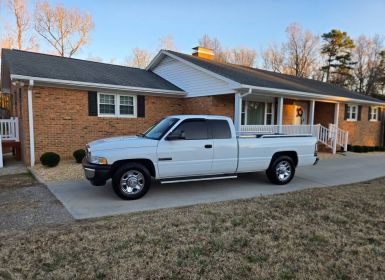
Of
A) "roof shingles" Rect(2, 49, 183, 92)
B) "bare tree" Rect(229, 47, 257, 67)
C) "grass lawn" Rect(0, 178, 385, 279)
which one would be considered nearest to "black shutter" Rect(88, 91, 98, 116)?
"roof shingles" Rect(2, 49, 183, 92)

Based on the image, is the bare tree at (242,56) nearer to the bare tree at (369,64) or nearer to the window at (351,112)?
the bare tree at (369,64)

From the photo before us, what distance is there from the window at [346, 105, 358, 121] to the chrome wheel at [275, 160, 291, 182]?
42.6 ft

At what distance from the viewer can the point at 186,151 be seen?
21.4 ft

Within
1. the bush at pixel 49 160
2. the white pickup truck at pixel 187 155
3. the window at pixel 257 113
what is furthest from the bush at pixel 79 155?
the window at pixel 257 113

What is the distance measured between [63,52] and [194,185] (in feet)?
99.0

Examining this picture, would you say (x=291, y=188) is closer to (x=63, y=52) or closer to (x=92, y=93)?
(x=92, y=93)

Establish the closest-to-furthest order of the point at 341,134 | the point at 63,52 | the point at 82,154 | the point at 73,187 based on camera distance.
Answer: the point at 73,187, the point at 82,154, the point at 341,134, the point at 63,52

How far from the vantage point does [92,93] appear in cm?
1153

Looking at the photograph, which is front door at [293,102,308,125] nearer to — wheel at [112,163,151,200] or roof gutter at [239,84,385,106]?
roof gutter at [239,84,385,106]

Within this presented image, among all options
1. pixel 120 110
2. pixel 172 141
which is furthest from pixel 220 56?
pixel 172 141

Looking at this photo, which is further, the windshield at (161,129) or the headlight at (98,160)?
the windshield at (161,129)

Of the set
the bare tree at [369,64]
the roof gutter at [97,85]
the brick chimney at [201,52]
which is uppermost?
the bare tree at [369,64]

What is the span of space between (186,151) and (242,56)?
125 feet

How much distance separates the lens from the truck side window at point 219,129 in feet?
22.8
